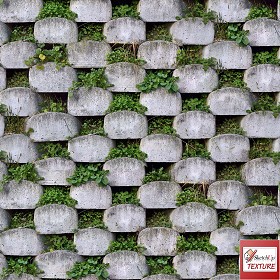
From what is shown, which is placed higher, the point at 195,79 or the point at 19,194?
the point at 195,79

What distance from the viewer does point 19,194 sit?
155 inches

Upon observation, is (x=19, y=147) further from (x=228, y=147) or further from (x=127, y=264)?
(x=228, y=147)

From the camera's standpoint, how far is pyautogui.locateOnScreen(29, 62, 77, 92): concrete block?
12.9 feet

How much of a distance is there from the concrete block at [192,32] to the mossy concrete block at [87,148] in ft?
2.48

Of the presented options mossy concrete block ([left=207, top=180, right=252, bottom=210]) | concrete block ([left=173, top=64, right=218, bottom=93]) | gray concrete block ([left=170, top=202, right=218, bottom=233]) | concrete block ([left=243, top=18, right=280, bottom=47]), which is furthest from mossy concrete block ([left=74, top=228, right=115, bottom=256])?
concrete block ([left=243, top=18, right=280, bottom=47])

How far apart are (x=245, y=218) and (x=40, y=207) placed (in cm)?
124

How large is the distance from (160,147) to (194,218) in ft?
1.56

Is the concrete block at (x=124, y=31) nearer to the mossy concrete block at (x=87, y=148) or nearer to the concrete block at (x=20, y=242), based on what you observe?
the mossy concrete block at (x=87, y=148)

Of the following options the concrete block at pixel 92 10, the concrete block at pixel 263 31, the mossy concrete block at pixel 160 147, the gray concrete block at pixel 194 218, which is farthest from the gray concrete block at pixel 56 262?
the concrete block at pixel 263 31

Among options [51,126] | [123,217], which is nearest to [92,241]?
[123,217]

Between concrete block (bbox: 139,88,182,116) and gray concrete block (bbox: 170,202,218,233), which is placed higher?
concrete block (bbox: 139,88,182,116)

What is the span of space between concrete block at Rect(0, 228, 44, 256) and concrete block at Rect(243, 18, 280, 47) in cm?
177

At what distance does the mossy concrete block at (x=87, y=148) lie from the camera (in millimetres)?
3922

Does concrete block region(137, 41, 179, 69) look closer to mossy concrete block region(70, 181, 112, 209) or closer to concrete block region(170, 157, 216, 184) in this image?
concrete block region(170, 157, 216, 184)
